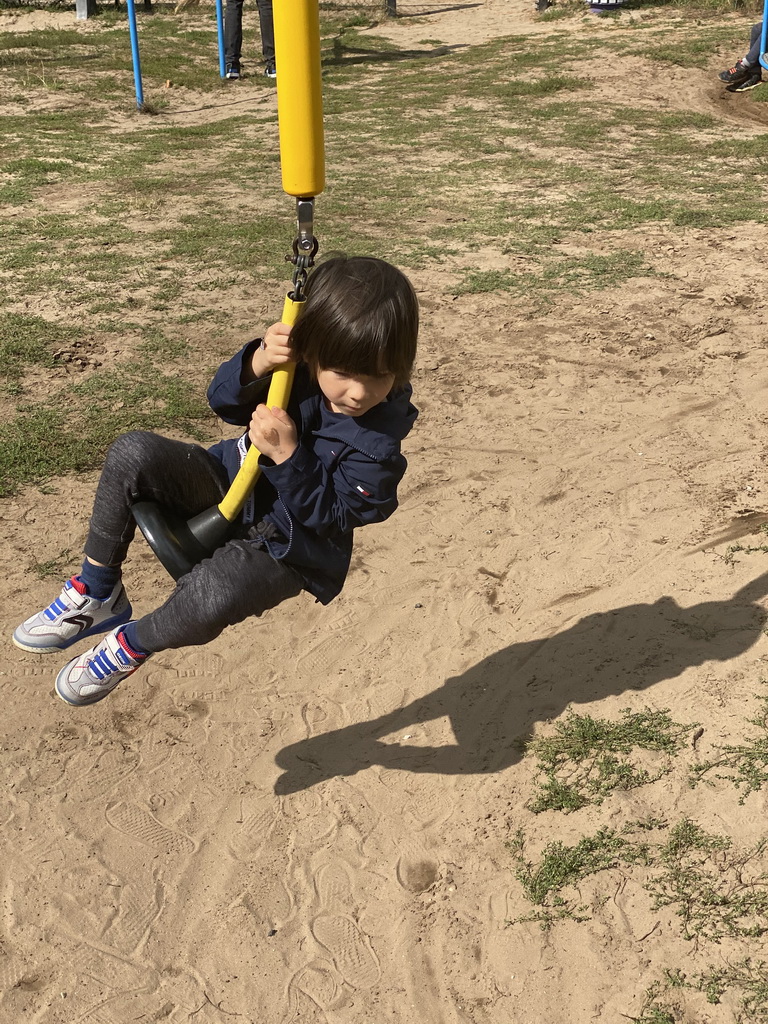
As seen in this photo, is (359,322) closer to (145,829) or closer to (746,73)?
(145,829)

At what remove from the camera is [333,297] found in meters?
2.57

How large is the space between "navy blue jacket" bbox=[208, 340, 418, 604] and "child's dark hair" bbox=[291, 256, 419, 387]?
0.18 meters

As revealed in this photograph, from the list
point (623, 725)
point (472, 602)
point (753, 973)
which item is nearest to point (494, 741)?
point (623, 725)

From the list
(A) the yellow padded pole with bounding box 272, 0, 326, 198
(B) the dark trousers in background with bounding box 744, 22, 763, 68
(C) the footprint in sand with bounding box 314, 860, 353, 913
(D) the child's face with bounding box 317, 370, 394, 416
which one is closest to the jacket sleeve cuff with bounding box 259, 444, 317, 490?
(D) the child's face with bounding box 317, 370, 394, 416

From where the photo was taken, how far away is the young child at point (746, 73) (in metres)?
12.5

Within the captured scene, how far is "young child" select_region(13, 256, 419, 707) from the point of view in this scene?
255cm

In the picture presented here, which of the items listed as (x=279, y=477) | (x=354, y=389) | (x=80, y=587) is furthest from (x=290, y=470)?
(x=80, y=587)

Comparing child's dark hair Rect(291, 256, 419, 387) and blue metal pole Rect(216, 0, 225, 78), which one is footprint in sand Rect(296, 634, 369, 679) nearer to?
child's dark hair Rect(291, 256, 419, 387)

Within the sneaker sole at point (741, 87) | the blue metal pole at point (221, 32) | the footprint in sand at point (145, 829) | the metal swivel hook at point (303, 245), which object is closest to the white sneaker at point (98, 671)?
the footprint in sand at point (145, 829)

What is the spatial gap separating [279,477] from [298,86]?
875mm

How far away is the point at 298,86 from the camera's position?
7.39 ft

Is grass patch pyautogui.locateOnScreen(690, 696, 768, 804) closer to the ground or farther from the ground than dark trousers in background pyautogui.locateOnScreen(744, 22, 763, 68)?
closer to the ground

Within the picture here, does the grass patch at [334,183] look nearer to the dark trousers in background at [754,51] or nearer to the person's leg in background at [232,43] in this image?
the person's leg in background at [232,43]

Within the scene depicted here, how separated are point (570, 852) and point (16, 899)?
5.40 ft
